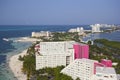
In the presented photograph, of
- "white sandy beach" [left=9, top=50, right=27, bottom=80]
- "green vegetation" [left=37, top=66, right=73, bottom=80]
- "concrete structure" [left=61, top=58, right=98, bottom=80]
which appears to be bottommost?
"white sandy beach" [left=9, top=50, right=27, bottom=80]

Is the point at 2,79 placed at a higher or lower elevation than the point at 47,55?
lower

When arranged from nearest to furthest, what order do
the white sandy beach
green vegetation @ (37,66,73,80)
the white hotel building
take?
green vegetation @ (37,66,73,80), the white sandy beach, the white hotel building

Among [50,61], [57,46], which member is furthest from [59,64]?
[57,46]

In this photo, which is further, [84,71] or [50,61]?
[50,61]

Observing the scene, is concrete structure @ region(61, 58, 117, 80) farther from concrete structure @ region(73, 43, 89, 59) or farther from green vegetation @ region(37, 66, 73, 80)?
concrete structure @ region(73, 43, 89, 59)

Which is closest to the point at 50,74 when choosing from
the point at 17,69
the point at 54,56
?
the point at 54,56

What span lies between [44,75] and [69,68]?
1.73 metres

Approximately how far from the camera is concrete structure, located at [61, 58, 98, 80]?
12791 mm

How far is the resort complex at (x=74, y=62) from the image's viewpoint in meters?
12.1

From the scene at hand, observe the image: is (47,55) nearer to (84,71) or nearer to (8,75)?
(8,75)

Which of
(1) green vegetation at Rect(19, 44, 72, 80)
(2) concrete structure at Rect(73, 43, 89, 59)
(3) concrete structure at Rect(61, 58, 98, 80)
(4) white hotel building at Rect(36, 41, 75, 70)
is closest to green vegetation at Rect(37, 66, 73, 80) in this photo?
(1) green vegetation at Rect(19, 44, 72, 80)

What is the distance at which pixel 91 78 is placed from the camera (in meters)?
12.4

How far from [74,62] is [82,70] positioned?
759mm

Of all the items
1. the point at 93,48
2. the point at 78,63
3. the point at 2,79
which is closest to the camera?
the point at 78,63
